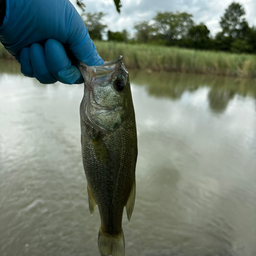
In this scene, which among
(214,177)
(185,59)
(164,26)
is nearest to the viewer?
(214,177)

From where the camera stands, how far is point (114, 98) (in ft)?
4.36

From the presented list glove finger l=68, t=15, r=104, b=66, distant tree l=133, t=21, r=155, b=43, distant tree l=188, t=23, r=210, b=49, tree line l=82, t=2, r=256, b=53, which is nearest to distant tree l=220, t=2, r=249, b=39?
tree line l=82, t=2, r=256, b=53

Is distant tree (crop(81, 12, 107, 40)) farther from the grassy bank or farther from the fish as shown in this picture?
the fish

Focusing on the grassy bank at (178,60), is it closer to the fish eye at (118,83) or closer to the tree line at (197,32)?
the tree line at (197,32)

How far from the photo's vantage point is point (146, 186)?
2.83m

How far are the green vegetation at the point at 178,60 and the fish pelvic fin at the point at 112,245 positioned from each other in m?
11.7

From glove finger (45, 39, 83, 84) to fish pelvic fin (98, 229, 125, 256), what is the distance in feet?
3.39

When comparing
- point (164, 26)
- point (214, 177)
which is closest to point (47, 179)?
point (214, 177)

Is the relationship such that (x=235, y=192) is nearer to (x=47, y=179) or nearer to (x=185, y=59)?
(x=47, y=179)

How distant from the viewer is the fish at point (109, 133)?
130cm

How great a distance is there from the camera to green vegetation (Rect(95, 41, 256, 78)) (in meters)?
12.6

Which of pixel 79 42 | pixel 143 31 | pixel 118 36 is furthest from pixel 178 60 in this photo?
pixel 143 31

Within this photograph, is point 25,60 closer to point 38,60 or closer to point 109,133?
point 38,60

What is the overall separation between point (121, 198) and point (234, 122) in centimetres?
504
